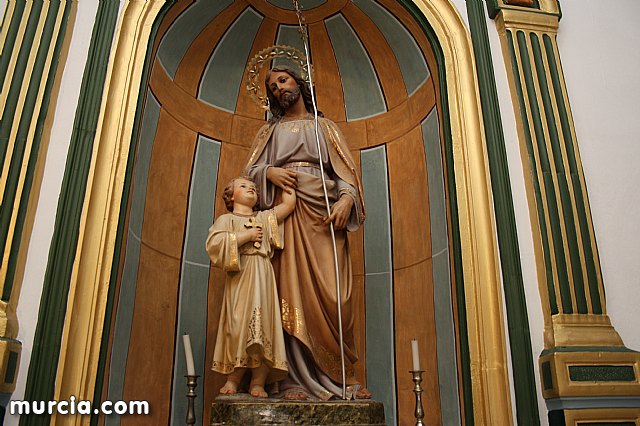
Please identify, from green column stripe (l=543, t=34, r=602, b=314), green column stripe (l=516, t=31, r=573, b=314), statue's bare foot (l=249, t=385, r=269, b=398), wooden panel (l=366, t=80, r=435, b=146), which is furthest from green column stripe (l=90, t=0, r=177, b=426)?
green column stripe (l=543, t=34, r=602, b=314)

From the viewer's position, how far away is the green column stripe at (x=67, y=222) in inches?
104

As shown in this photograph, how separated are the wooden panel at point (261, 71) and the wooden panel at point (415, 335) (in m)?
1.46

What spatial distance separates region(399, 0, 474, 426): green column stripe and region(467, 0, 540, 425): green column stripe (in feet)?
0.64

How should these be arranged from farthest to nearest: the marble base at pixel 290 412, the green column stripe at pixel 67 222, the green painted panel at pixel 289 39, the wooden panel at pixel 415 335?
the green painted panel at pixel 289 39, the wooden panel at pixel 415 335, the green column stripe at pixel 67 222, the marble base at pixel 290 412

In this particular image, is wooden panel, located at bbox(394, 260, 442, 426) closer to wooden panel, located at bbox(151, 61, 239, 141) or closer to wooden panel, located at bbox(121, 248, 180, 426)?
wooden panel, located at bbox(121, 248, 180, 426)

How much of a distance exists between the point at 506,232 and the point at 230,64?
221 centimetres

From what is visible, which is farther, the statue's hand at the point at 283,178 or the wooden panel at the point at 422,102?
the wooden panel at the point at 422,102

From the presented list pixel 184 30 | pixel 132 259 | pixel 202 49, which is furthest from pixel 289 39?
pixel 132 259

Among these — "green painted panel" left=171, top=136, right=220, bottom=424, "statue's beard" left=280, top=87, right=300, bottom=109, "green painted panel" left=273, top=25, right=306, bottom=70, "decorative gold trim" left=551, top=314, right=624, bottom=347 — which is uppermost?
"green painted panel" left=273, top=25, right=306, bottom=70

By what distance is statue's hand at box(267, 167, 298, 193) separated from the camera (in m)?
3.26

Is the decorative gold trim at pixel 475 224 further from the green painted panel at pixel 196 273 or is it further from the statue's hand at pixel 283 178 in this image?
the green painted panel at pixel 196 273

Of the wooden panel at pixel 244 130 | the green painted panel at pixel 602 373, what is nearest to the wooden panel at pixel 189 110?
the wooden panel at pixel 244 130

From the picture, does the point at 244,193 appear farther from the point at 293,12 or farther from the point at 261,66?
the point at 293,12

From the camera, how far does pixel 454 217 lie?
3342 mm
